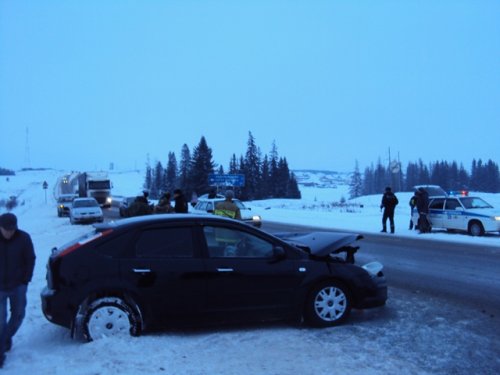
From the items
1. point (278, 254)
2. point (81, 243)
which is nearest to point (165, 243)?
point (81, 243)

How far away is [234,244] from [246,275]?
420mm

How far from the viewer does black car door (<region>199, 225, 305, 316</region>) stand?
19.9ft

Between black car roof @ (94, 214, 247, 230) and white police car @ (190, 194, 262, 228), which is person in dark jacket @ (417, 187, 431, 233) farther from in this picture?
black car roof @ (94, 214, 247, 230)

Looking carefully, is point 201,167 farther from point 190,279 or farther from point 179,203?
point 190,279

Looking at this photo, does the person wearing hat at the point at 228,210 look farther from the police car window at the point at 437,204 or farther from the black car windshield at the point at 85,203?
the black car windshield at the point at 85,203

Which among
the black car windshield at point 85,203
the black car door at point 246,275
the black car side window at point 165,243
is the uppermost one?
the black car windshield at point 85,203

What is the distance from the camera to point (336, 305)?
650 centimetres

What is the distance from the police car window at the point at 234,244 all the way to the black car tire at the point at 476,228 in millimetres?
15541

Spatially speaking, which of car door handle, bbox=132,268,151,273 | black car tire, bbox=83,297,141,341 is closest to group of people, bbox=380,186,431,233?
car door handle, bbox=132,268,151,273

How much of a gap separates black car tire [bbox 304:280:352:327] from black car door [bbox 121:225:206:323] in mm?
1419

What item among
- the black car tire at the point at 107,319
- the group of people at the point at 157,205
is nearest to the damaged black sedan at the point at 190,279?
the black car tire at the point at 107,319

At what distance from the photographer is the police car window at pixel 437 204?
21.1m

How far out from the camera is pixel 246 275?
6.15 m

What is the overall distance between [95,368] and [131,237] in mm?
1674
